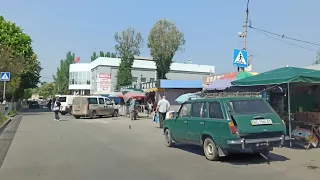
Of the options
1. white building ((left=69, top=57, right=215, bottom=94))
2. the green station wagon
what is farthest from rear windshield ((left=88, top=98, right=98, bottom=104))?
white building ((left=69, top=57, right=215, bottom=94))

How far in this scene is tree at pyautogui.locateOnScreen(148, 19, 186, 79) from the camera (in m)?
54.4

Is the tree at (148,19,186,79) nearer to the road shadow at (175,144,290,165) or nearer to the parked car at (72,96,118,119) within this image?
the parked car at (72,96,118,119)

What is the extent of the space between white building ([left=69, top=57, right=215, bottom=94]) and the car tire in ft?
160

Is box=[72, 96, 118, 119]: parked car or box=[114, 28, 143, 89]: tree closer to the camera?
box=[72, 96, 118, 119]: parked car

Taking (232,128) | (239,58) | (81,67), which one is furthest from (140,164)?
(81,67)

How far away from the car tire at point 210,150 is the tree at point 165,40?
4552 cm

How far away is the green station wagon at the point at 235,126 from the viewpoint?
8.80m

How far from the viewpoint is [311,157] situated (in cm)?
1009

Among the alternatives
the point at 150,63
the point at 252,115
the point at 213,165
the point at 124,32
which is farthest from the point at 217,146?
the point at 150,63

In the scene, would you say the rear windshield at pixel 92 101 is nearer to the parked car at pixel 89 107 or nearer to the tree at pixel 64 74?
the parked car at pixel 89 107

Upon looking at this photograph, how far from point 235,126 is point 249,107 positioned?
0.85m

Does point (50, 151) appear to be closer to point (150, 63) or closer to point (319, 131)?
point (319, 131)

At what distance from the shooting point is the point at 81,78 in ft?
271

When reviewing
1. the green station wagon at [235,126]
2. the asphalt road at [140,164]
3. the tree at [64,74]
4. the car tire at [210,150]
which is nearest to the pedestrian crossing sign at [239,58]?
the asphalt road at [140,164]
